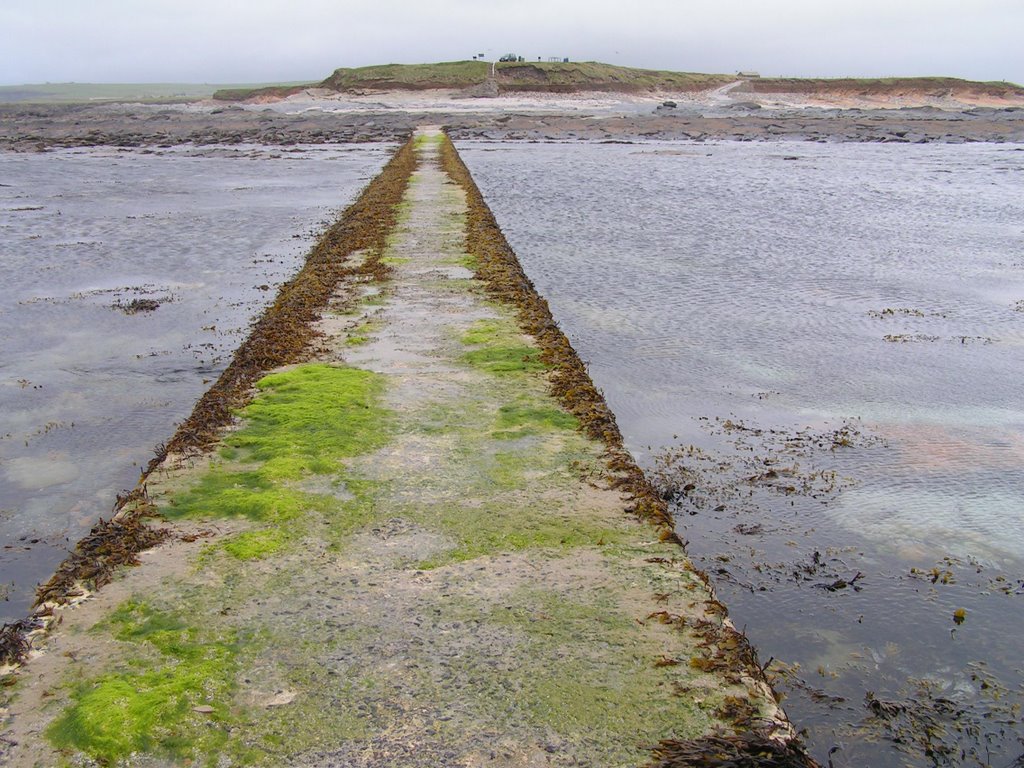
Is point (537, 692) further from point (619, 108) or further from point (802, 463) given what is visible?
point (619, 108)

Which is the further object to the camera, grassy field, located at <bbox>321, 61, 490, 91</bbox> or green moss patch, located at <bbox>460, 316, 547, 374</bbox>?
grassy field, located at <bbox>321, 61, 490, 91</bbox>

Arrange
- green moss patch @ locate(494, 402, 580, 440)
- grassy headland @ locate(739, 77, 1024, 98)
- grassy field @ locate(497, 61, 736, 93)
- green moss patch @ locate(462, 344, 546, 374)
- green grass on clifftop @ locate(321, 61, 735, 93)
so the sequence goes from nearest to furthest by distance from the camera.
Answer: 1. green moss patch @ locate(494, 402, 580, 440)
2. green moss patch @ locate(462, 344, 546, 374)
3. grassy headland @ locate(739, 77, 1024, 98)
4. green grass on clifftop @ locate(321, 61, 735, 93)
5. grassy field @ locate(497, 61, 736, 93)

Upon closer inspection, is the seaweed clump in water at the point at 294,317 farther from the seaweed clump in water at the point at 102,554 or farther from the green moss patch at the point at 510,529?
the green moss patch at the point at 510,529

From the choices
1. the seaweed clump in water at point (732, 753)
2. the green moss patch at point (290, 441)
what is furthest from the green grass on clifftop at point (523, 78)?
the seaweed clump in water at point (732, 753)

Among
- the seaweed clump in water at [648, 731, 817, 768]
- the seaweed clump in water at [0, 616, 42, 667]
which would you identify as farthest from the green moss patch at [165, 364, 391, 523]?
the seaweed clump in water at [648, 731, 817, 768]

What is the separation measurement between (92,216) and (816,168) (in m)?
17.9

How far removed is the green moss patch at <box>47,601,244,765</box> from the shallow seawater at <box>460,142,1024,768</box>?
6.72 ft

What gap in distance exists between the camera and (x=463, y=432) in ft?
17.9

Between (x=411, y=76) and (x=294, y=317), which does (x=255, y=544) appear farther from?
(x=411, y=76)

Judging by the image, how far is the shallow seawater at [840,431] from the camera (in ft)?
12.1

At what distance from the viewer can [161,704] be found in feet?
10.0

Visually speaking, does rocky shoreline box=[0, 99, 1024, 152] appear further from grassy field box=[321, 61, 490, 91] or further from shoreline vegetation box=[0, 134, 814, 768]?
shoreline vegetation box=[0, 134, 814, 768]

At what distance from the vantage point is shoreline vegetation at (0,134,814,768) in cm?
294

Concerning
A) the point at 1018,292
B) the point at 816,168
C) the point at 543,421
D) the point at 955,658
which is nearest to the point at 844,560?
the point at 955,658
